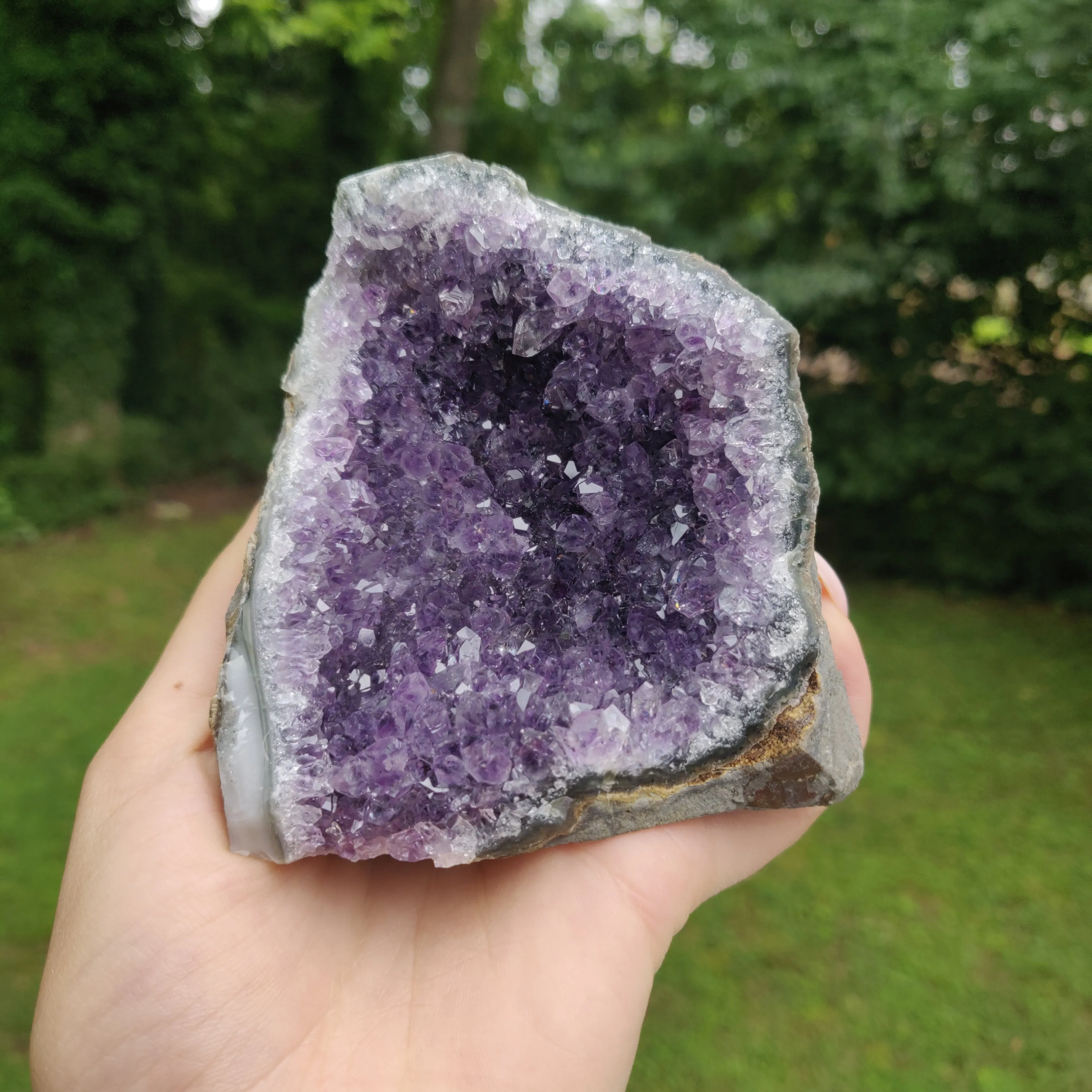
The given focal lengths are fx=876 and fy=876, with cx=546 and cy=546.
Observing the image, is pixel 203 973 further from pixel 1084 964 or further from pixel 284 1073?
pixel 1084 964

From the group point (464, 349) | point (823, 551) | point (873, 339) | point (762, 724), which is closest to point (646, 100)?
point (873, 339)

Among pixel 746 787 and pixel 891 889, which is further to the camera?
pixel 891 889

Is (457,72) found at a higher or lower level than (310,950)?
higher

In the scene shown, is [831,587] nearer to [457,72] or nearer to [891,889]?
[891,889]

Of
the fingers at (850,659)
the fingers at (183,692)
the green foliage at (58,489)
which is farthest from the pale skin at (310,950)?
the green foliage at (58,489)

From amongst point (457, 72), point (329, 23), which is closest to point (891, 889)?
point (329, 23)

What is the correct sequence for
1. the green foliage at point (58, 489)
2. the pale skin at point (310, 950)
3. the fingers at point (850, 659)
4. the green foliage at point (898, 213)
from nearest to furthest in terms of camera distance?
the pale skin at point (310, 950) → the fingers at point (850, 659) → the green foliage at point (898, 213) → the green foliage at point (58, 489)

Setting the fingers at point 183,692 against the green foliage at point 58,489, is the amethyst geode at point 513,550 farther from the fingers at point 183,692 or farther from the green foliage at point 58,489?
the green foliage at point 58,489
